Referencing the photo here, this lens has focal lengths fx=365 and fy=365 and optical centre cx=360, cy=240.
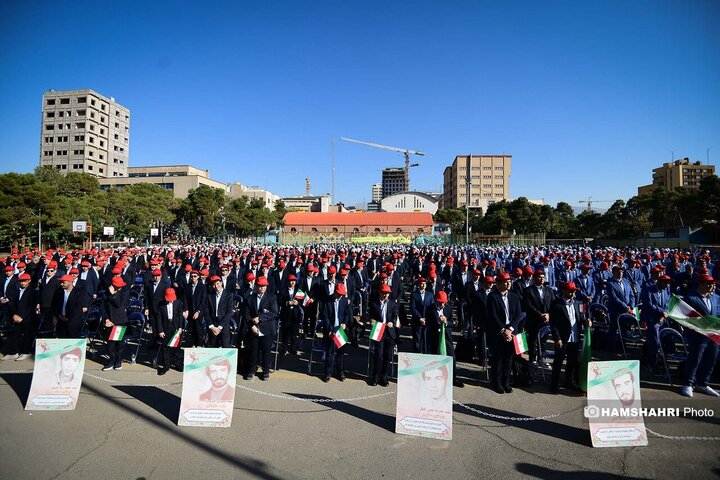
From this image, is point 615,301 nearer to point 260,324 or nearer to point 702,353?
point 702,353

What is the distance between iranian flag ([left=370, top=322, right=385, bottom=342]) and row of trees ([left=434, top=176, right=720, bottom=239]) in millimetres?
48702

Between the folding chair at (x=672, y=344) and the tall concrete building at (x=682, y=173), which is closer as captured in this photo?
the folding chair at (x=672, y=344)

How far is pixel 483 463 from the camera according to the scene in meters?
4.16

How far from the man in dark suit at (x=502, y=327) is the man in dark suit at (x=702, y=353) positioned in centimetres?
278

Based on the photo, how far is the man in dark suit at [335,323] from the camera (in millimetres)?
6719

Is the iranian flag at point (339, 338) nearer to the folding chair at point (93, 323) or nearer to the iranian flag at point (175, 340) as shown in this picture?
the iranian flag at point (175, 340)

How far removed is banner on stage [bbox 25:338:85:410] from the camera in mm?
5387

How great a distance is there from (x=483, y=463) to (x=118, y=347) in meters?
7.04

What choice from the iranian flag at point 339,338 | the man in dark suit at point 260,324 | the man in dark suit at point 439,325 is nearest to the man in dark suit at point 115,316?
the man in dark suit at point 260,324

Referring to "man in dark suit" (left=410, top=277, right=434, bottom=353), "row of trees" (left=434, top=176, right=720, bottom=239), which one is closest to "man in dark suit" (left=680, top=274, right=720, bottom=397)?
"man in dark suit" (left=410, top=277, right=434, bottom=353)

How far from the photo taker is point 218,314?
679 cm

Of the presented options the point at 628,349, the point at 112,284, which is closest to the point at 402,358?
the point at 112,284

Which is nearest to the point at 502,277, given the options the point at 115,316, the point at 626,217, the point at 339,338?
the point at 339,338

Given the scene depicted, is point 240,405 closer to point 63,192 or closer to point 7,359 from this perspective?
point 7,359
